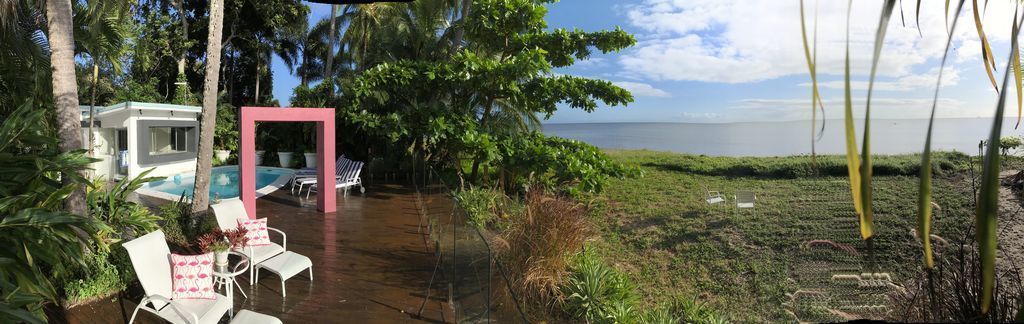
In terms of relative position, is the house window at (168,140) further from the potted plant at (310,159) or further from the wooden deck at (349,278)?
the wooden deck at (349,278)

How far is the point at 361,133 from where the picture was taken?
19.4 m

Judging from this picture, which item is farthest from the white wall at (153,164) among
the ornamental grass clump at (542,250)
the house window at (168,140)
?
the ornamental grass clump at (542,250)

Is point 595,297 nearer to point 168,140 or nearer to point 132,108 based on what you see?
point 132,108

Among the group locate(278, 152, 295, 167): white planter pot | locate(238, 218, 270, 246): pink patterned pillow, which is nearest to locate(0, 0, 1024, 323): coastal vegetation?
locate(278, 152, 295, 167): white planter pot

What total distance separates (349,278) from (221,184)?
11.8 meters

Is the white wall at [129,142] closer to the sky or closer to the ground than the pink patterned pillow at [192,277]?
closer to the sky

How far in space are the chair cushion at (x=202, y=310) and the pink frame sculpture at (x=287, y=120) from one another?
5.03 m

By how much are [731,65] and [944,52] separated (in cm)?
4375

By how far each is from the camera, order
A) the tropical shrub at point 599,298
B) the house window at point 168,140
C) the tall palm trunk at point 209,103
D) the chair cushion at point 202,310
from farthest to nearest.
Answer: the house window at point 168,140 < the tall palm trunk at point 209,103 < the tropical shrub at point 599,298 < the chair cushion at point 202,310

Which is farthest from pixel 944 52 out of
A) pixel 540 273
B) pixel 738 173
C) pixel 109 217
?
pixel 738 173

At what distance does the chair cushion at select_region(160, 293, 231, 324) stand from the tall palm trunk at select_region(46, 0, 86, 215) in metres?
2.26

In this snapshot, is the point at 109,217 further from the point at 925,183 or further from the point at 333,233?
the point at 925,183

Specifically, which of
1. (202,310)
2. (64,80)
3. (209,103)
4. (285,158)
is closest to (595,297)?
(202,310)

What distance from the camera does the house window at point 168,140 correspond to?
17.3 metres
